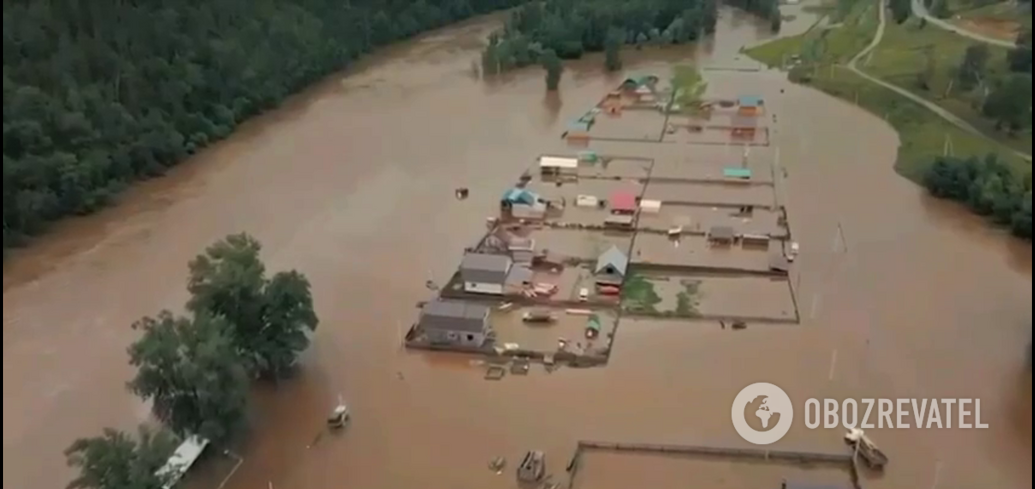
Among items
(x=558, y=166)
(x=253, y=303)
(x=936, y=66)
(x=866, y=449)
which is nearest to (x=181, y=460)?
(x=253, y=303)

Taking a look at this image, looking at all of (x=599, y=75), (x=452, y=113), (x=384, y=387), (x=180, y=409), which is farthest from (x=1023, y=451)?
(x=599, y=75)

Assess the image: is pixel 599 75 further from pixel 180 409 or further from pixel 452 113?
pixel 180 409

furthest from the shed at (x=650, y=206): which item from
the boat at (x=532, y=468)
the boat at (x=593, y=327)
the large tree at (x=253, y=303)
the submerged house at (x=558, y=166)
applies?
the boat at (x=532, y=468)

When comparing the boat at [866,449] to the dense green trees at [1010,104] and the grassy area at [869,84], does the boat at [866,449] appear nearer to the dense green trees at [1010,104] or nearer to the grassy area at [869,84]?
the dense green trees at [1010,104]

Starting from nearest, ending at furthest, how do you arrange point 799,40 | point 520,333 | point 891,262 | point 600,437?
point 600,437, point 520,333, point 891,262, point 799,40

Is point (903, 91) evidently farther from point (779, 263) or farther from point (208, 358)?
point (208, 358)

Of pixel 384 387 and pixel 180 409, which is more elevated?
pixel 180 409
